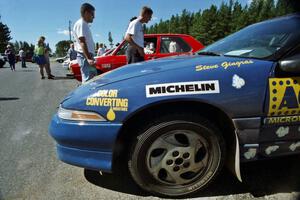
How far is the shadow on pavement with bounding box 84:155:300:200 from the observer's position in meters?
2.22

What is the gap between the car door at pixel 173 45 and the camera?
21.5 ft

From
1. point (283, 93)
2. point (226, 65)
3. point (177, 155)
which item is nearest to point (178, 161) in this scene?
point (177, 155)

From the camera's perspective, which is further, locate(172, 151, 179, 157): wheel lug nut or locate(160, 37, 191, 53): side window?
locate(160, 37, 191, 53): side window

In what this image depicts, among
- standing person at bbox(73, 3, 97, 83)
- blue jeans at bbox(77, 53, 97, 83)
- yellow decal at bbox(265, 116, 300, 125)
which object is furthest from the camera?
blue jeans at bbox(77, 53, 97, 83)

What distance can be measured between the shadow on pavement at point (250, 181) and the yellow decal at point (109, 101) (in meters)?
0.74

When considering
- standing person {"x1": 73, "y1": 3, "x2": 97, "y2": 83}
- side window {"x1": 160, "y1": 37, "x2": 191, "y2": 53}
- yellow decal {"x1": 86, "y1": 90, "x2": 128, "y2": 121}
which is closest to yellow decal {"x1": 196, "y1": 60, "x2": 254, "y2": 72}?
yellow decal {"x1": 86, "y1": 90, "x2": 128, "y2": 121}

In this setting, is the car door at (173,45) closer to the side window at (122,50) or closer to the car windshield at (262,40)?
the side window at (122,50)

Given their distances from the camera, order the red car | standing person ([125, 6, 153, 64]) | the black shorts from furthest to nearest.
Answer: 1. the red car
2. the black shorts
3. standing person ([125, 6, 153, 64])

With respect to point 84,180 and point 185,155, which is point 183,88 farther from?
point 84,180

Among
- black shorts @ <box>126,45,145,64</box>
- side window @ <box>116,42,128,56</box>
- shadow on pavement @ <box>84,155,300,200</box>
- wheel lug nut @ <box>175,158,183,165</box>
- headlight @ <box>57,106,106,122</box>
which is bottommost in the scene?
shadow on pavement @ <box>84,155,300,200</box>

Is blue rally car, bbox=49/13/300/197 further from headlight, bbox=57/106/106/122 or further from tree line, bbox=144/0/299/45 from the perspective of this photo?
tree line, bbox=144/0/299/45

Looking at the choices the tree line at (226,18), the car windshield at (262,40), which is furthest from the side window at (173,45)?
the tree line at (226,18)

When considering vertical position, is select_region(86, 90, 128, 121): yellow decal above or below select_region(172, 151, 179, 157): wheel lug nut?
above

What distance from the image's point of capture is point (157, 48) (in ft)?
21.4
